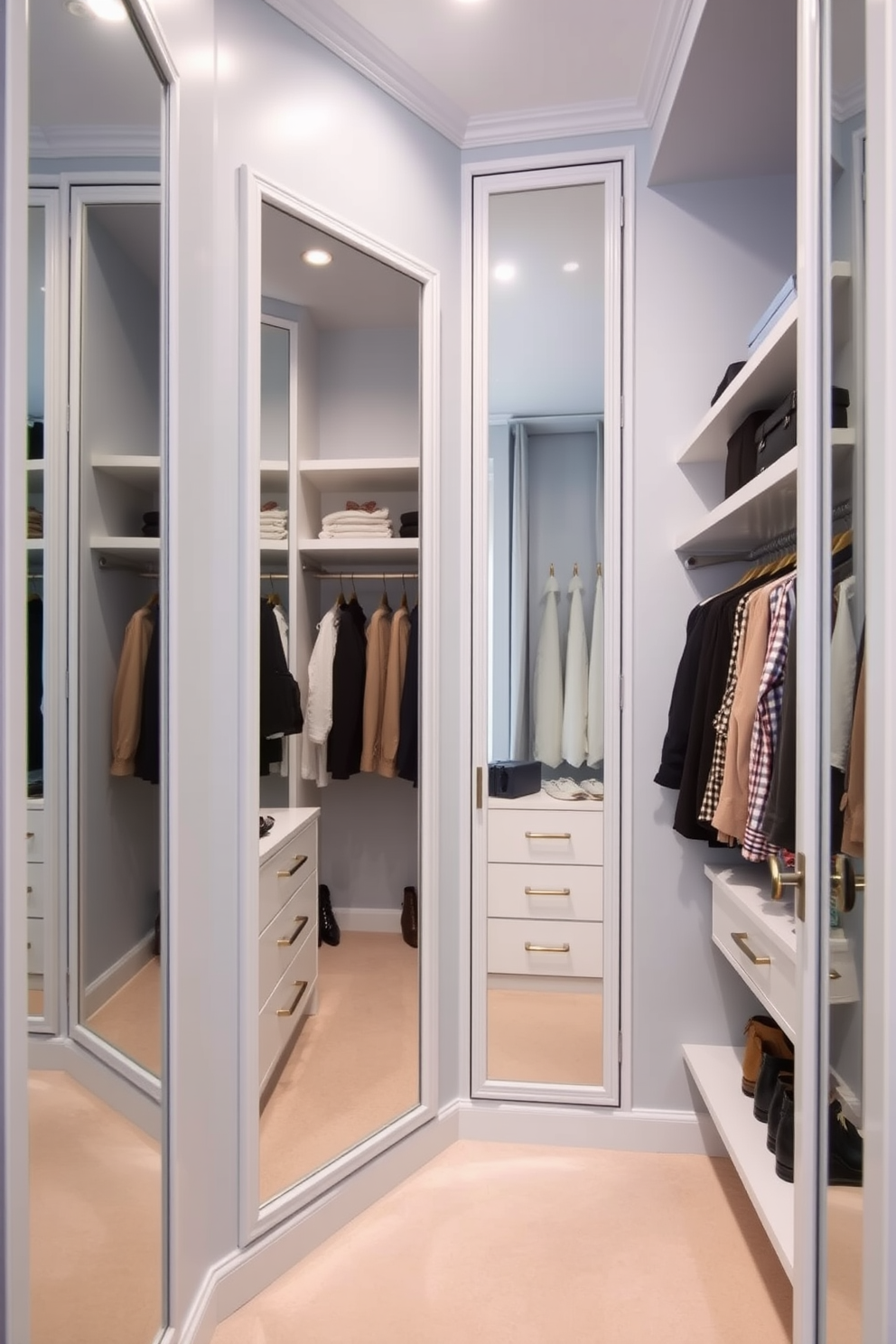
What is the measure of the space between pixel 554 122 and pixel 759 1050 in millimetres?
2471

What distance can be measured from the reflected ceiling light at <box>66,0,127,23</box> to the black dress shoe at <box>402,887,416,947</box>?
5.84 ft

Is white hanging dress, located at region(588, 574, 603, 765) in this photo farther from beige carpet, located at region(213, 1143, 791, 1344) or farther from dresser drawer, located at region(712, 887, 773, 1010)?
beige carpet, located at region(213, 1143, 791, 1344)

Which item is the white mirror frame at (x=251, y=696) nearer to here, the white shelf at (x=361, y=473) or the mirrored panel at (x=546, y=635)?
the white shelf at (x=361, y=473)

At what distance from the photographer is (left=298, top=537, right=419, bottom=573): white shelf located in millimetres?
1744

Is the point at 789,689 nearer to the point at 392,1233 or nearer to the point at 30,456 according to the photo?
the point at 30,456

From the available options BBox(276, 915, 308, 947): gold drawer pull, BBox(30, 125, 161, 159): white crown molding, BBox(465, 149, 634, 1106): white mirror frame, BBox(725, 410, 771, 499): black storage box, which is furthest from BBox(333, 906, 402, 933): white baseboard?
BBox(30, 125, 161, 159): white crown molding

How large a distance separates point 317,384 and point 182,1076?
147 cm

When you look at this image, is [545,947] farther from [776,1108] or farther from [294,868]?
[294,868]

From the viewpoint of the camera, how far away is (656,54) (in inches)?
70.3

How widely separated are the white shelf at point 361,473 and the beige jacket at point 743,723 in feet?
2.94

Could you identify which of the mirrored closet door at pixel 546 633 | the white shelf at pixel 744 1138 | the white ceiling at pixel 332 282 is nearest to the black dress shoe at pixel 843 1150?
the white shelf at pixel 744 1138

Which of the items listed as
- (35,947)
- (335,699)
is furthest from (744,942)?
(35,947)

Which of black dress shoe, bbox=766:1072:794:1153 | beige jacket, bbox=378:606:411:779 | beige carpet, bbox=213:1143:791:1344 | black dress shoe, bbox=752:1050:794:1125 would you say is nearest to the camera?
beige carpet, bbox=213:1143:791:1344

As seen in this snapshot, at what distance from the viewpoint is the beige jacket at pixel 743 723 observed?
5.01 feet
